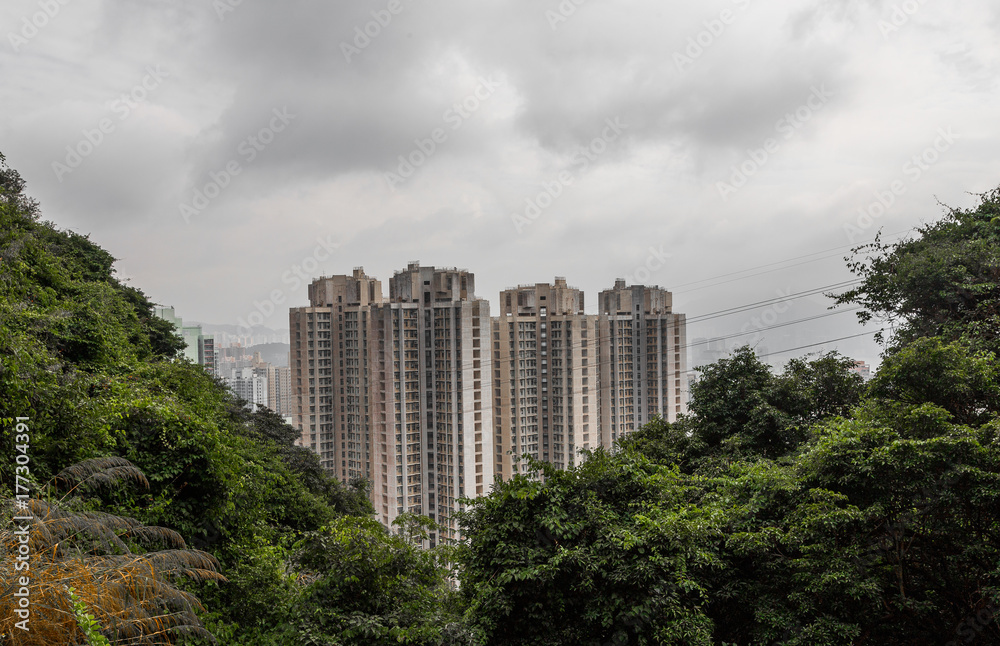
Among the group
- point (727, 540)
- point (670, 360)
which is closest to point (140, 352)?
point (727, 540)

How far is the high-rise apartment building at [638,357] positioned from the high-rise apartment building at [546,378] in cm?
68

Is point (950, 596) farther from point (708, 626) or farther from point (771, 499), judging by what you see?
point (708, 626)

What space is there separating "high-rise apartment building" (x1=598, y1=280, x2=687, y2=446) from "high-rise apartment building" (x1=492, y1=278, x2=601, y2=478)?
682mm

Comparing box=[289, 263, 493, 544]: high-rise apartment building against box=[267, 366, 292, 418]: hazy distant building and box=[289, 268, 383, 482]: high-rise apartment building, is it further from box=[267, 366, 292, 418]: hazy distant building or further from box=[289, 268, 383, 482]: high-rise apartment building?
box=[267, 366, 292, 418]: hazy distant building

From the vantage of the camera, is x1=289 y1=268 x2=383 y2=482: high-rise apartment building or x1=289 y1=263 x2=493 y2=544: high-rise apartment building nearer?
x1=289 y1=263 x2=493 y2=544: high-rise apartment building

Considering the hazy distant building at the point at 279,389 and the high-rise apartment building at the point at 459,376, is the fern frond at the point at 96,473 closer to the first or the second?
the high-rise apartment building at the point at 459,376

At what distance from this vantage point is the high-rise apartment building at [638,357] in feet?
81.5

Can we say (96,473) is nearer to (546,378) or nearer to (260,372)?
(546,378)

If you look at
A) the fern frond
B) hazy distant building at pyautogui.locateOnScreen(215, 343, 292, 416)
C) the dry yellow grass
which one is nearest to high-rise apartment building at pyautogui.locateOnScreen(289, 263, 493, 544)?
hazy distant building at pyautogui.locateOnScreen(215, 343, 292, 416)

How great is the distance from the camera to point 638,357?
25.0 meters

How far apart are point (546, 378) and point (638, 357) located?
4.45 metres

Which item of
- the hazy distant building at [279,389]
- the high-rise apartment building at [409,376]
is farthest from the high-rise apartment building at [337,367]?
the hazy distant building at [279,389]

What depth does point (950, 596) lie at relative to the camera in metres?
5.26

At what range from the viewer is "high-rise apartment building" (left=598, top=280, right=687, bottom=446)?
24.8 meters
